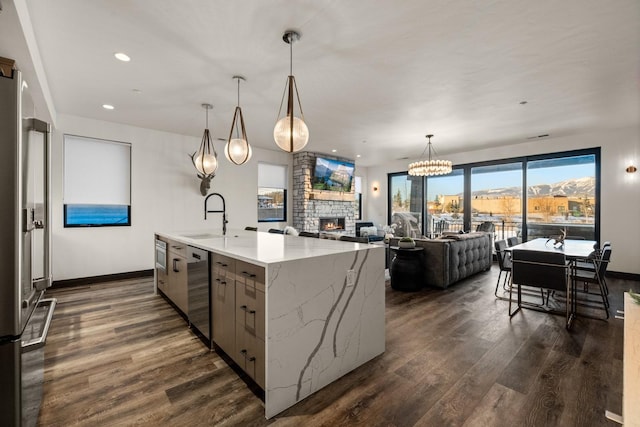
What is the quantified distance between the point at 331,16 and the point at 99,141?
474cm

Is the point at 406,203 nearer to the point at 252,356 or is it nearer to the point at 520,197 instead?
the point at 520,197

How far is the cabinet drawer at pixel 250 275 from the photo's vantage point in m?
1.80

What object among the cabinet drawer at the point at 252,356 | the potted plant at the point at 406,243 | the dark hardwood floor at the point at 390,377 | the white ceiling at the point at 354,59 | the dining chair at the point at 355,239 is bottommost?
the dark hardwood floor at the point at 390,377

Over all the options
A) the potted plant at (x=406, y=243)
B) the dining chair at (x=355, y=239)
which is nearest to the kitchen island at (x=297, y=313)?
the dining chair at (x=355, y=239)

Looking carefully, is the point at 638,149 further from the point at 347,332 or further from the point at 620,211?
the point at 347,332

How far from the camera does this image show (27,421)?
1.36 metres

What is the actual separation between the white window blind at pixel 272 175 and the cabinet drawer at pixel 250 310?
5.26 meters

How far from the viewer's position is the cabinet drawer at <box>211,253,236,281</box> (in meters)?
2.14

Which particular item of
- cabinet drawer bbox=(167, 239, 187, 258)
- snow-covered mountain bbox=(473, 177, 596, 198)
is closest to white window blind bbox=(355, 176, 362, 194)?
snow-covered mountain bbox=(473, 177, 596, 198)

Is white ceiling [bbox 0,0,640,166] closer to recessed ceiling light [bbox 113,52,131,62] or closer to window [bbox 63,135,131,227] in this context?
recessed ceiling light [bbox 113,52,131,62]

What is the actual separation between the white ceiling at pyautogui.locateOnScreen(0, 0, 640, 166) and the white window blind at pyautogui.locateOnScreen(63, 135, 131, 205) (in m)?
0.57

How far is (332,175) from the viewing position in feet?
26.0

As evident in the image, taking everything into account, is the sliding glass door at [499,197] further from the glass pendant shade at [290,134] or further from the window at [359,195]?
the glass pendant shade at [290,134]

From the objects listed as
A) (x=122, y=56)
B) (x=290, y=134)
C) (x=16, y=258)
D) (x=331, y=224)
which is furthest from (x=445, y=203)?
(x=16, y=258)
